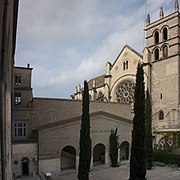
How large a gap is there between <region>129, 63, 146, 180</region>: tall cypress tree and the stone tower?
1786 centimetres

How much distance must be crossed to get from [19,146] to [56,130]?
160 inches

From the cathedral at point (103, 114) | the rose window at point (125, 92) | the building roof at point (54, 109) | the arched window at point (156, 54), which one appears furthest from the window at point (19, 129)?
the arched window at point (156, 54)

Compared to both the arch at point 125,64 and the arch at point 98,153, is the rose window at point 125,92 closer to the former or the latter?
the arch at point 125,64

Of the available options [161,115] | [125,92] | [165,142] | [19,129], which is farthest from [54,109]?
[161,115]

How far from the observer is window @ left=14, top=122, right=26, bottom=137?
25281 mm

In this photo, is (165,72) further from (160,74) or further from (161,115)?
(161,115)

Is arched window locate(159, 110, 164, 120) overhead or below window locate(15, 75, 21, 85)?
below

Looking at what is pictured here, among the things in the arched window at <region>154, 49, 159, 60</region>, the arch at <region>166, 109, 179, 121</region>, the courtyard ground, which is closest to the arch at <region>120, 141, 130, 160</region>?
the courtyard ground

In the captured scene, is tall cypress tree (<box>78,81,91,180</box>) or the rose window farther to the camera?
the rose window

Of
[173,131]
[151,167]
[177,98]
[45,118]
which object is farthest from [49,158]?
[177,98]

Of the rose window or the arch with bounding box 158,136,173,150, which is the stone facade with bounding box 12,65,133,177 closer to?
the arch with bounding box 158,136,173,150

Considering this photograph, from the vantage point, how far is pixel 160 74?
3422 cm

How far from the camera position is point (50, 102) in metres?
27.9

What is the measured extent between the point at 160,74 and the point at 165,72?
89 centimetres
